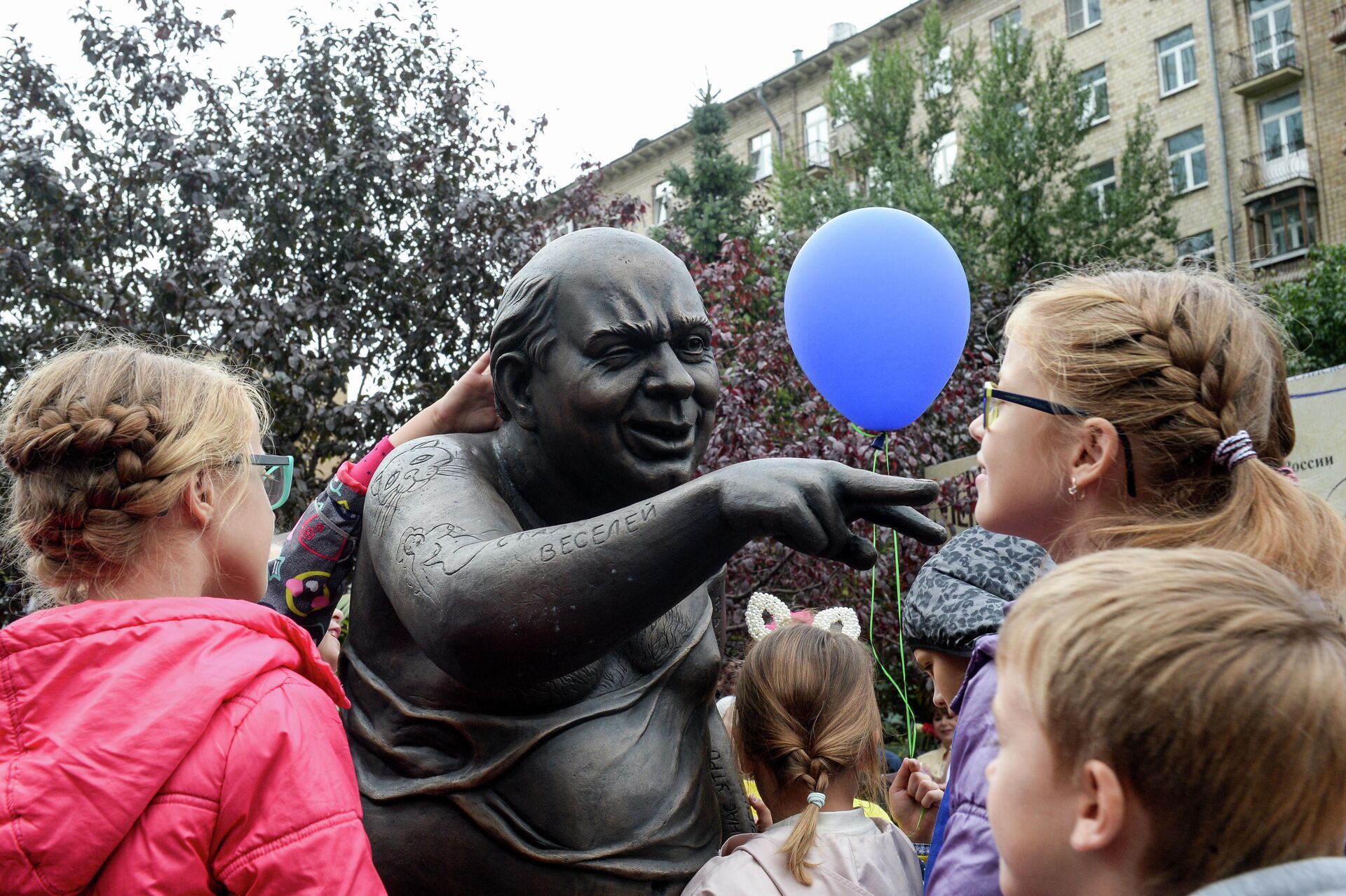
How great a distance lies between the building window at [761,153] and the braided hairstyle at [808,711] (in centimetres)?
2925

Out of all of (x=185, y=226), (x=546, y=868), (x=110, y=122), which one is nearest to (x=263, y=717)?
(x=546, y=868)

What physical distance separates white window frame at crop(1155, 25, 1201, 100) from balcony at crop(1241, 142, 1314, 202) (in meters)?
2.13

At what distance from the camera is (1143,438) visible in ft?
5.87

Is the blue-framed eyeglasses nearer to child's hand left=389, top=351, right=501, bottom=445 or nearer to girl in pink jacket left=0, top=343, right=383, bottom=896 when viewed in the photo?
child's hand left=389, top=351, right=501, bottom=445

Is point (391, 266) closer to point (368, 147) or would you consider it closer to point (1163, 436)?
point (368, 147)

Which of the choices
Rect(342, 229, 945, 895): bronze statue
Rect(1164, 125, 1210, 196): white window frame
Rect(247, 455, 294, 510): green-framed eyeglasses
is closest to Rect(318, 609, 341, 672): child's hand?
Rect(247, 455, 294, 510): green-framed eyeglasses

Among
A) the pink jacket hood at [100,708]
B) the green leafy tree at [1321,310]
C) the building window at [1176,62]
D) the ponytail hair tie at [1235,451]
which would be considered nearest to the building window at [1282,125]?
the building window at [1176,62]

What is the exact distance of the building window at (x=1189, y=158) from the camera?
80.3ft

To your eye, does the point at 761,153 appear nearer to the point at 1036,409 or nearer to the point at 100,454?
the point at 1036,409

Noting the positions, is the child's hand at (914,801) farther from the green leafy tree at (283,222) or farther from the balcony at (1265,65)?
the balcony at (1265,65)

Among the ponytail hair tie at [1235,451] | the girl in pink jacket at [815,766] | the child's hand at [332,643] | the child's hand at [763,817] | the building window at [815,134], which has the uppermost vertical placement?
the building window at [815,134]

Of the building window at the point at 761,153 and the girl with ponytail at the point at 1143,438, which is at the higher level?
the building window at the point at 761,153

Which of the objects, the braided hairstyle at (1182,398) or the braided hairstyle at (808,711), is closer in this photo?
the braided hairstyle at (1182,398)

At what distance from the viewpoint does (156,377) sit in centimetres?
185
